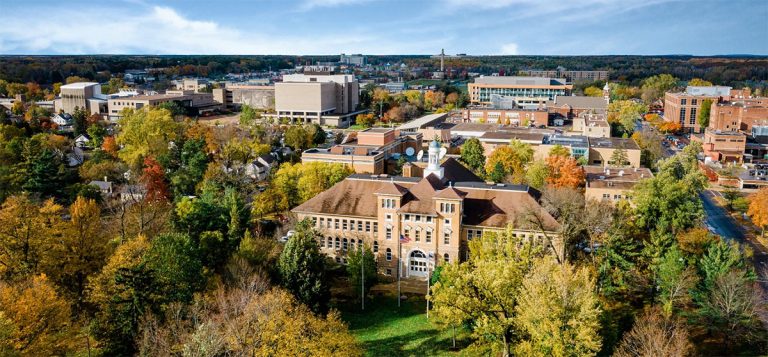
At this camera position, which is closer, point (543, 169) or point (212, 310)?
point (212, 310)

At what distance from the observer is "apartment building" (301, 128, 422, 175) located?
69.9m

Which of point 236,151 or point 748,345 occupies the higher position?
point 236,151

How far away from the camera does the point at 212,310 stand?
31859 millimetres

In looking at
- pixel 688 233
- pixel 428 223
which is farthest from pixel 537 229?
pixel 688 233

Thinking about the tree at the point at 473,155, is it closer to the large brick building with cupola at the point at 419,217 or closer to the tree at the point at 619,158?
the tree at the point at 619,158

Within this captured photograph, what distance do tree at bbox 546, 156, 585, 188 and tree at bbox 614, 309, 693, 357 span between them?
28321 mm

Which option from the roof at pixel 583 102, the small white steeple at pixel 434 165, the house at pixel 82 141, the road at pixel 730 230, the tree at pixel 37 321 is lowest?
the road at pixel 730 230

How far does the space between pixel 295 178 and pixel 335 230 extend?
46.3 ft

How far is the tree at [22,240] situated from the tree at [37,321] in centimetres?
625

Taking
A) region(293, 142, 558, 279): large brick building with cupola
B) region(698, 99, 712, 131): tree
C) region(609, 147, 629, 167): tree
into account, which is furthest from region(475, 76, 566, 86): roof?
region(293, 142, 558, 279): large brick building with cupola

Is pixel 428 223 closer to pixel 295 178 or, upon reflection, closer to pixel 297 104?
pixel 295 178

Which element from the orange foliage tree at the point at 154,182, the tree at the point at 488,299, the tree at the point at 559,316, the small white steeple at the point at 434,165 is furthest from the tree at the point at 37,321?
the orange foliage tree at the point at 154,182

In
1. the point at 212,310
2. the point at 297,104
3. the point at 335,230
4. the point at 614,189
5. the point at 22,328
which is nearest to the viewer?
the point at 22,328

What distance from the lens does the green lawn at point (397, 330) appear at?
1369 inches
